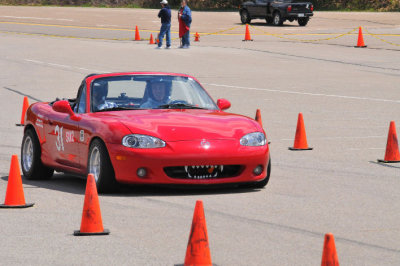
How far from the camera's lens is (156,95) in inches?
459

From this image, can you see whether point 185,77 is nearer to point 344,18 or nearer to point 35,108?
point 35,108

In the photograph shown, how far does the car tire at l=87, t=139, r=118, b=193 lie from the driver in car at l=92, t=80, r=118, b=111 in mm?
853

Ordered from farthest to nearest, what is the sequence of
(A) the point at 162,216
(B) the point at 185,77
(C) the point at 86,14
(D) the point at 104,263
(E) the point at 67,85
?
1. (C) the point at 86,14
2. (E) the point at 67,85
3. (B) the point at 185,77
4. (A) the point at 162,216
5. (D) the point at 104,263

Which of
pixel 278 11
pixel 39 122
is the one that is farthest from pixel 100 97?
pixel 278 11

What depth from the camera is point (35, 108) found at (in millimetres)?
12586

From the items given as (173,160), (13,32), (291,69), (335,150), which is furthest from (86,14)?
(173,160)

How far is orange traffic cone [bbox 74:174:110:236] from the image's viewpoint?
8297mm

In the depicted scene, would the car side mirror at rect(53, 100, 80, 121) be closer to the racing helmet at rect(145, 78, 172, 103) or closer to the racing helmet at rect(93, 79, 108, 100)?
the racing helmet at rect(93, 79, 108, 100)

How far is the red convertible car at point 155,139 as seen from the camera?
10352 millimetres

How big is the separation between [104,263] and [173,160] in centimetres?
309

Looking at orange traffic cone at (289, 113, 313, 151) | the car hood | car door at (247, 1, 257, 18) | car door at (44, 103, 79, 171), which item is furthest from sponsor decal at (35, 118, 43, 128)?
car door at (247, 1, 257, 18)

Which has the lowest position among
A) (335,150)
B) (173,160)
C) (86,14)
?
(86,14)

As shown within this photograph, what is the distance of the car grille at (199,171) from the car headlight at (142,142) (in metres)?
0.27

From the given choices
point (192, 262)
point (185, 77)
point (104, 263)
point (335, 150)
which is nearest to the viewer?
point (192, 262)
